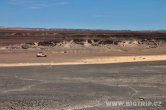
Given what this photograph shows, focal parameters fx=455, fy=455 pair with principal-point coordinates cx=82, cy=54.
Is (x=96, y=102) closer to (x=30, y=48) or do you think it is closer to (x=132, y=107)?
(x=132, y=107)

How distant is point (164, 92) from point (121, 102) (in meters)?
2.18

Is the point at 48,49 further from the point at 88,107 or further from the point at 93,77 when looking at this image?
the point at 88,107

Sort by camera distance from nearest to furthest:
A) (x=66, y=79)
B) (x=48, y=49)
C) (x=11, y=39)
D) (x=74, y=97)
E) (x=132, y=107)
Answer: (x=132, y=107) → (x=74, y=97) → (x=66, y=79) → (x=48, y=49) → (x=11, y=39)

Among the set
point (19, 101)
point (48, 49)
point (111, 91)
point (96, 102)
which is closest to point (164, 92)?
point (111, 91)

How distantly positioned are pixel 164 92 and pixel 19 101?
4005 millimetres

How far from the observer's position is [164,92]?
12367 millimetres

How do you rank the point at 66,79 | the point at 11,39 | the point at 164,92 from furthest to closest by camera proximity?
the point at 11,39 < the point at 66,79 < the point at 164,92

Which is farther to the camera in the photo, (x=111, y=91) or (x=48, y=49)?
(x=48, y=49)

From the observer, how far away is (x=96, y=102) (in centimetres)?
1072

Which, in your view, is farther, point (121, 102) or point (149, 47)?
point (149, 47)

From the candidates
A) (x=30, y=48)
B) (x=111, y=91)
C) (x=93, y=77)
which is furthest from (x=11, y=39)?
(x=111, y=91)

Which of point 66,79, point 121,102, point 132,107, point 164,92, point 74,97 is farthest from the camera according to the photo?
point 66,79

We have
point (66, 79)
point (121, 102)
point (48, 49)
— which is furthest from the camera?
point (48, 49)

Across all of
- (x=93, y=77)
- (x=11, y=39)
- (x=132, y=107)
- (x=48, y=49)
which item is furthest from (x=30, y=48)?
(x=132, y=107)
